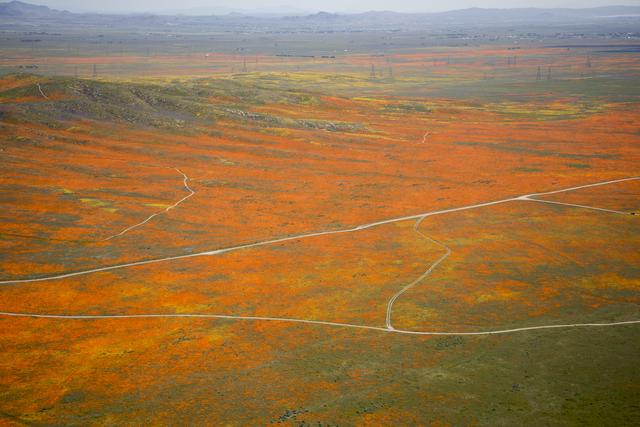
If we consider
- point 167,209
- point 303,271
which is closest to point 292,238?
point 303,271

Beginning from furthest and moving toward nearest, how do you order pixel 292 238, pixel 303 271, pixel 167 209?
pixel 167 209, pixel 292 238, pixel 303 271

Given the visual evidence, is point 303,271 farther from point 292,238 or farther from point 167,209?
point 167,209

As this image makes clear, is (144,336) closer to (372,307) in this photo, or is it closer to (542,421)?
(372,307)

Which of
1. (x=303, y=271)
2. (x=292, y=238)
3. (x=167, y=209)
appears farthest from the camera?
(x=167, y=209)

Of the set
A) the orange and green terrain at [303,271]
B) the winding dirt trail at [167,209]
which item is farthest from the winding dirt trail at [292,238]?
the winding dirt trail at [167,209]

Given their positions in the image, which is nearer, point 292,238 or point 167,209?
point 292,238

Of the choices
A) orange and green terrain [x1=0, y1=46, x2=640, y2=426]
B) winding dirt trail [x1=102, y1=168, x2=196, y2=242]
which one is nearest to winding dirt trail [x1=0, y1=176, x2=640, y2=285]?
orange and green terrain [x1=0, y1=46, x2=640, y2=426]

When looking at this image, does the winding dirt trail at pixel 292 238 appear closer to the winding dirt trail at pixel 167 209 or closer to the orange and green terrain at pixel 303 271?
the orange and green terrain at pixel 303 271

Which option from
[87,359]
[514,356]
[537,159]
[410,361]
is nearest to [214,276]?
[87,359]

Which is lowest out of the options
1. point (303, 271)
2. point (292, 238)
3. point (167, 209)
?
point (303, 271)
